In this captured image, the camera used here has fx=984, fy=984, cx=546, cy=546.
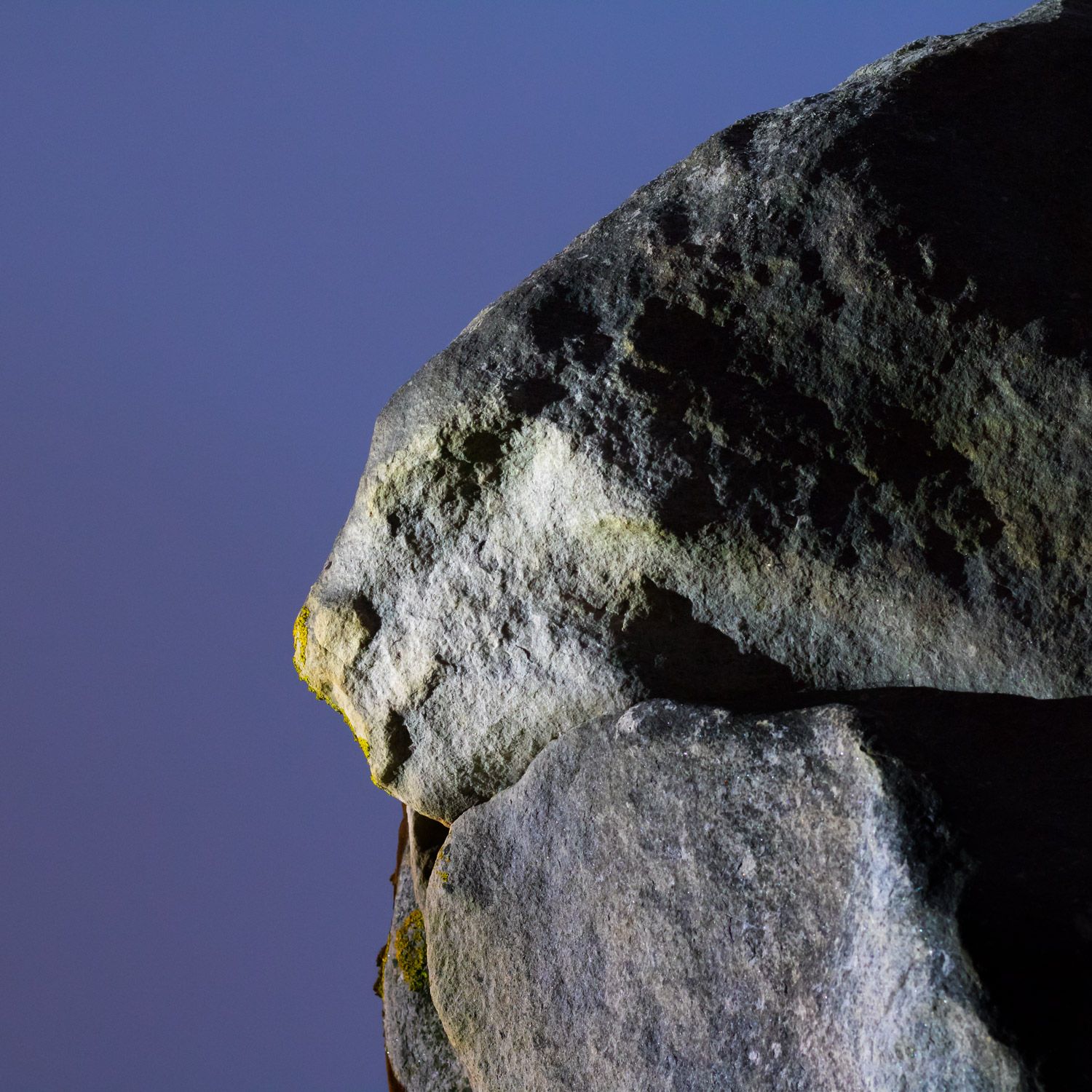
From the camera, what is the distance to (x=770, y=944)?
1.81m

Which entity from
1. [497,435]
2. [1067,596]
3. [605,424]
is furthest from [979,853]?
[497,435]

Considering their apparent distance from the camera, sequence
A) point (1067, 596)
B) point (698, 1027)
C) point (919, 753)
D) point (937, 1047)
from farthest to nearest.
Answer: point (1067, 596) < point (698, 1027) < point (919, 753) < point (937, 1047)

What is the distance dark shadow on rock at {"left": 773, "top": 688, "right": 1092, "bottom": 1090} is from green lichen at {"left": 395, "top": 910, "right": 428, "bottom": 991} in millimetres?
1456

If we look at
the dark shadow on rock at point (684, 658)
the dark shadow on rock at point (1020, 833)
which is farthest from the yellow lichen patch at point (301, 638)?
the dark shadow on rock at point (1020, 833)

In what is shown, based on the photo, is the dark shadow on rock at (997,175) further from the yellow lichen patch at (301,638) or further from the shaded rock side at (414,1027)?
the shaded rock side at (414,1027)

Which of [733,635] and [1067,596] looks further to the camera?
[733,635]

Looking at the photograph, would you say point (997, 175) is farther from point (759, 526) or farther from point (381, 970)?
point (381, 970)

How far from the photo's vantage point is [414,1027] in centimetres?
289

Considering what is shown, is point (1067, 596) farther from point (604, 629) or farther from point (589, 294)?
point (589, 294)

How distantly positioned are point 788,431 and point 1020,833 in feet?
3.09

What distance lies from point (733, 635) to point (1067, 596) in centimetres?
68

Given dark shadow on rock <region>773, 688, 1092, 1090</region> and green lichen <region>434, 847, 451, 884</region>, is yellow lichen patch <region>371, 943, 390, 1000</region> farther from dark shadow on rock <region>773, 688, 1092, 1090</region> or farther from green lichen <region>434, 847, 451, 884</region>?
dark shadow on rock <region>773, 688, 1092, 1090</region>

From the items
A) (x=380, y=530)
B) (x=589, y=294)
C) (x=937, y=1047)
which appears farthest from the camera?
(x=380, y=530)

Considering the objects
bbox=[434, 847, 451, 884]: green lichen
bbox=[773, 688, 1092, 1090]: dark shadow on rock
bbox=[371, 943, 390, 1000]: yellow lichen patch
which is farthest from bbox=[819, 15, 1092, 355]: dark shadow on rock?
bbox=[371, 943, 390, 1000]: yellow lichen patch
